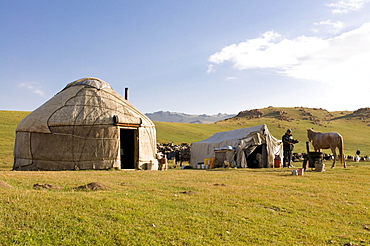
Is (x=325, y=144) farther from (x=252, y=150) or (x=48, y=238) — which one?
(x=48, y=238)

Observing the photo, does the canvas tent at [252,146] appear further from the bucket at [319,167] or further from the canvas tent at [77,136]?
the canvas tent at [77,136]

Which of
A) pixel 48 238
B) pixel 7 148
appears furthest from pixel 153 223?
pixel 7 148

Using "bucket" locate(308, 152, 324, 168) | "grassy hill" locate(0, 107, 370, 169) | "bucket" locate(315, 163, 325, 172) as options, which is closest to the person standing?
"bucket" locate(308, 152, 324, 168)

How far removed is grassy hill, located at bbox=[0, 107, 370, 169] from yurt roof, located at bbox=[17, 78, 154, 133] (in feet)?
15.8

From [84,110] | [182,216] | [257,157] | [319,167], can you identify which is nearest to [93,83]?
[84,110]

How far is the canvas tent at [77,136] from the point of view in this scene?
17406 mm

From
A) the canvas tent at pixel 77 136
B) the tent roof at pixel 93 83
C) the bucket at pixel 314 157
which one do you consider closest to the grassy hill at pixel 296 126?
the bucket at pixel 314 157

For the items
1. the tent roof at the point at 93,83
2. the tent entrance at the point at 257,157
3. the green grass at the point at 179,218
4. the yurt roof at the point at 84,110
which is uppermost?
the tent roof at the point at 93,83

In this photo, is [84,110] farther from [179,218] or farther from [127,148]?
[179,218]

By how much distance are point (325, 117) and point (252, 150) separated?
86.8 m

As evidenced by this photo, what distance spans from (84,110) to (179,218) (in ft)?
41.6

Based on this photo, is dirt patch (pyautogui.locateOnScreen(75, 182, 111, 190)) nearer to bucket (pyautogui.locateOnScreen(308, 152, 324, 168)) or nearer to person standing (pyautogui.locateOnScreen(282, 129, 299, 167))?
bucket (pyautogui.locateOnScreen(308, 152, 324, 168))

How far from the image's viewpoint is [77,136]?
57.3 ft

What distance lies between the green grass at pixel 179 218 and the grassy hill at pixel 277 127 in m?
15.6
